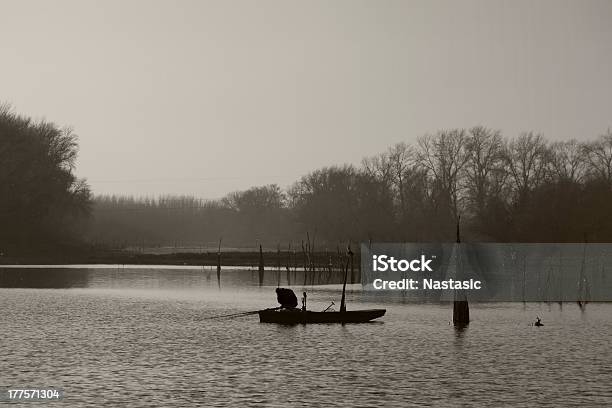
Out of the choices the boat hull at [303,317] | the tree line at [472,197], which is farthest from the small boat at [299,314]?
the tree line at [472,197]

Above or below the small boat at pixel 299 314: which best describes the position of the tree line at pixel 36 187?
above

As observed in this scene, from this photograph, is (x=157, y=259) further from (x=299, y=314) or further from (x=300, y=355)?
(x=300, y=355)

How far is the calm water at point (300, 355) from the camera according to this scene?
1506 inches

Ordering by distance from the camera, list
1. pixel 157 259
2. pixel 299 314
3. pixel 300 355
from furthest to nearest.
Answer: pixel 157 259
pixel 299 314
pixel 300 355

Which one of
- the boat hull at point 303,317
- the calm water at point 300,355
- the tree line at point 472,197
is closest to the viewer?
the calm water at point 300,355

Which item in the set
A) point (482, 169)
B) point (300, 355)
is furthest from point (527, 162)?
point (300, 355)

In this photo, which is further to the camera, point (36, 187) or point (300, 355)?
point (36, 187)

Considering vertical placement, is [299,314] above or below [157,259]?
below

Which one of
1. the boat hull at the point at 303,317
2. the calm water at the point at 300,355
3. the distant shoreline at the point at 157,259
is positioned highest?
the distant shoreline at the point at 157,259

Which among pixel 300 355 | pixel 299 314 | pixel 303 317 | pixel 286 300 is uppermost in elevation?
pixel 286 300

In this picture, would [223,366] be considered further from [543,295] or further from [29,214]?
[29,214]

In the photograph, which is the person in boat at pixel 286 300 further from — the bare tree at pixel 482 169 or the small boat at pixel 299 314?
the bare tree at pixel 482 169

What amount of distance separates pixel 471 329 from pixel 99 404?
33.6 metres

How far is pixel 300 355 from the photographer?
49.7 metres
